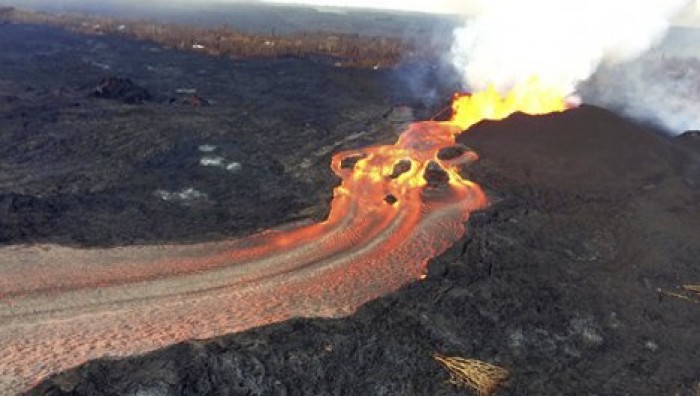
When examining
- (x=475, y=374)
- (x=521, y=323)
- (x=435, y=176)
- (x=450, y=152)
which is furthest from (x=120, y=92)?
(x=475, y=374)

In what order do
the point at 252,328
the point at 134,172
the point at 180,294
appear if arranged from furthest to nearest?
the point at 134,172 < the point at 180,294 < the point at 252,328

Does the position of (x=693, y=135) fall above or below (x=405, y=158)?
above

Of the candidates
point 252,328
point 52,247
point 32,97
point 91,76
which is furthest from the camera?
point 91,76

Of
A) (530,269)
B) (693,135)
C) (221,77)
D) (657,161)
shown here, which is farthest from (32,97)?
(693,135)

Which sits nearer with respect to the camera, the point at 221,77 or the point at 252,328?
the point at 252,328

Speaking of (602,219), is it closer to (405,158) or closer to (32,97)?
(405,158)

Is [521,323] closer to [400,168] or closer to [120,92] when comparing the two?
[400,168]
